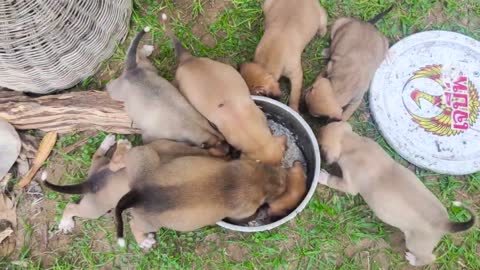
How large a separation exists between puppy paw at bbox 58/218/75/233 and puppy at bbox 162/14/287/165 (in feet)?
3.71

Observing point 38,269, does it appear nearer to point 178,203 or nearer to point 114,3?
point 178,203

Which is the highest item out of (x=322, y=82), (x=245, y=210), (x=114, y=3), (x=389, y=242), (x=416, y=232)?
(x=114, y=3)

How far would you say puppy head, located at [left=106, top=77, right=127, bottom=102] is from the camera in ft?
9.98

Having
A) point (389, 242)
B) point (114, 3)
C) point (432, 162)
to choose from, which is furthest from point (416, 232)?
point (114, 3)

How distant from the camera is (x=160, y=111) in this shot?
2928mm

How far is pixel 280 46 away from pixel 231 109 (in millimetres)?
551

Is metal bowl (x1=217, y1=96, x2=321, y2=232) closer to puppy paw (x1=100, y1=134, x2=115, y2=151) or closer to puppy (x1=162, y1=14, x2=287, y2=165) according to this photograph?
puppy (x1=162, y1=14, x2=287, y2=165)

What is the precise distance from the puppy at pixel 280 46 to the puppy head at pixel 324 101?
17 centimetres

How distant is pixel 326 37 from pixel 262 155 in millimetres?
1092

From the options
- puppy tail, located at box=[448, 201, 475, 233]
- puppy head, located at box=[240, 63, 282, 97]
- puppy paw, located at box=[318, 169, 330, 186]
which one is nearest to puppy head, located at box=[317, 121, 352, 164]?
puppy paw, located at box=[318, 169, 330, 186]

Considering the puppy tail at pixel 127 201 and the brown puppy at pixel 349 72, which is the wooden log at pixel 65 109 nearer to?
the puppy tail at pixel 127 201

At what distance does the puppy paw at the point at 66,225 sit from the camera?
10.8ft

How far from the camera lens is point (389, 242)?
3.33 metres

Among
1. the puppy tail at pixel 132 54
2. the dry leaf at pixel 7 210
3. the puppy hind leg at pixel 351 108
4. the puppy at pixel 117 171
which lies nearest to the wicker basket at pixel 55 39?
the puppy tail at pixel 132 54
